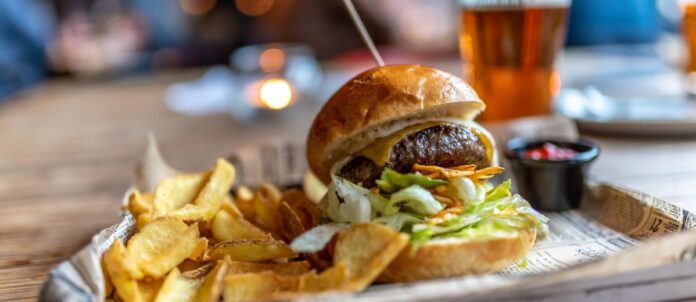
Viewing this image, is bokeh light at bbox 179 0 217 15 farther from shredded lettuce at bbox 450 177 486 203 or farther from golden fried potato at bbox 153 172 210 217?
shredded lettuce at bbox 450 177 486 203

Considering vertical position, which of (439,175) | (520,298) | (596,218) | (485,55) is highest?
(485,55)

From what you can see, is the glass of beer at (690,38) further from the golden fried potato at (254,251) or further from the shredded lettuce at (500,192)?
the golden fried potato at (254,251)

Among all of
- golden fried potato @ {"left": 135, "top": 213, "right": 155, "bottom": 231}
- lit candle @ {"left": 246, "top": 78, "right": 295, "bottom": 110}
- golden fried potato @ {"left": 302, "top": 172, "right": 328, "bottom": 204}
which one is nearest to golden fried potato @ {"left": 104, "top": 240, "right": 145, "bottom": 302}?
golden fried potato @ {"left": 135, "top": 213, "right": 155, "bottom": 231}

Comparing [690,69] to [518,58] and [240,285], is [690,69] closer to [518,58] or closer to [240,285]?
[518,58]

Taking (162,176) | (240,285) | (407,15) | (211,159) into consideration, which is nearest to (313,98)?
(211,159)

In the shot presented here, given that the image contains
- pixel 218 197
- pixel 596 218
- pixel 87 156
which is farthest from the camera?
pixel 87 156

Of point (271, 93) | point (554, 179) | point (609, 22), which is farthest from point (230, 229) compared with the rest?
point (609, 22)

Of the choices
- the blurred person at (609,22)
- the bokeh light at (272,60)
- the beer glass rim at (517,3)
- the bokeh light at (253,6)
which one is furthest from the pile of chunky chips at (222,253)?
the bokeh light at (253,6)
